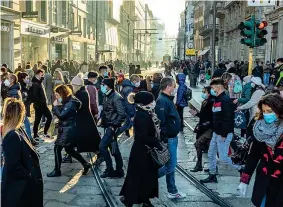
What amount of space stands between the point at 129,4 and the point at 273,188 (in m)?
94.7

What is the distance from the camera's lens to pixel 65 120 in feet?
23.4

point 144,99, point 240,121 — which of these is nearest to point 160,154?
point 144,99

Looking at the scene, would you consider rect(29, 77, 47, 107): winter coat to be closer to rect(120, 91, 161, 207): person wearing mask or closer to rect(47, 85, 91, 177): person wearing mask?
rect(47, 85, 91, 177): person wearing mask

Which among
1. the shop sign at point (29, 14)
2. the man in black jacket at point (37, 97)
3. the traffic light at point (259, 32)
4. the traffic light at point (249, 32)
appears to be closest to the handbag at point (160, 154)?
the man in black jacket at point (37, 97)

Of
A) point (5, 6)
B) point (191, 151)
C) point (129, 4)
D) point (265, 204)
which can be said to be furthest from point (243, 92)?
point (129, 4)

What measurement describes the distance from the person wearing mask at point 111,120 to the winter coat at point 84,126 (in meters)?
0.44

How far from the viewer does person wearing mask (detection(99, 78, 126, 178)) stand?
713 centimetres

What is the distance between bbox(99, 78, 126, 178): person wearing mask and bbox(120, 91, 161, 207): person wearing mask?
170 cm

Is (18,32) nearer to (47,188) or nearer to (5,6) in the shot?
(5,6)

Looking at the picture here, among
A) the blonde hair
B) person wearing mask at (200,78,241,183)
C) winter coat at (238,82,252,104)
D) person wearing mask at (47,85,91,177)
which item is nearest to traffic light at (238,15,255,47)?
winter coat at (238,82,252,104)

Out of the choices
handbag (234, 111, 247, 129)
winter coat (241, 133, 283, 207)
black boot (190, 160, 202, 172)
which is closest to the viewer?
winter coat (241, 133, 283, 207)

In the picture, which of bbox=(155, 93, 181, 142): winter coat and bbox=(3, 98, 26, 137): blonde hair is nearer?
bbox=(3, 98, 26, 137): blonde hair

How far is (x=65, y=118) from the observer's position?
23.2 feet

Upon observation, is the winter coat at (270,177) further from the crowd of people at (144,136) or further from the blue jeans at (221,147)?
the blue jeans at (221,147)
